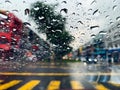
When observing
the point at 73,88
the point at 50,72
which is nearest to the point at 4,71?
the point at 50,72

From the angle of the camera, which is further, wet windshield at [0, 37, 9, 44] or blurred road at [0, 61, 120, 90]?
blurred road at [0, 61, 120, 90]

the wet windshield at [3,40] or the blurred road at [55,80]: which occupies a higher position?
the wet windshield at [3,40]

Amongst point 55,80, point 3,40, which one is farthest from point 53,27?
point 55,80

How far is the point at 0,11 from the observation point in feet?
22.7

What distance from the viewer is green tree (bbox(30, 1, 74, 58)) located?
22.2 ft

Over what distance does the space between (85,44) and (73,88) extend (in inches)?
90.8

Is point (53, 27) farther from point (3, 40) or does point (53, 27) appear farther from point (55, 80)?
point (55, 80)

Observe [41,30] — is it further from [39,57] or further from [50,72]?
[50,72]

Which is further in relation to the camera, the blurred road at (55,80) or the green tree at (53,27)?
the blurred road at (55,80)

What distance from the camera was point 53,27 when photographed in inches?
286

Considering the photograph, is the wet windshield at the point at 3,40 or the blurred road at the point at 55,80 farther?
the blurred road at the point at 55,80

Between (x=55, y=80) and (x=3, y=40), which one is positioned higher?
(x=3, y=40)

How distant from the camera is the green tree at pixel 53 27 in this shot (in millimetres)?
6766

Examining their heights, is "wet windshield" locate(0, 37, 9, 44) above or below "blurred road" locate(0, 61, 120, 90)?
above
